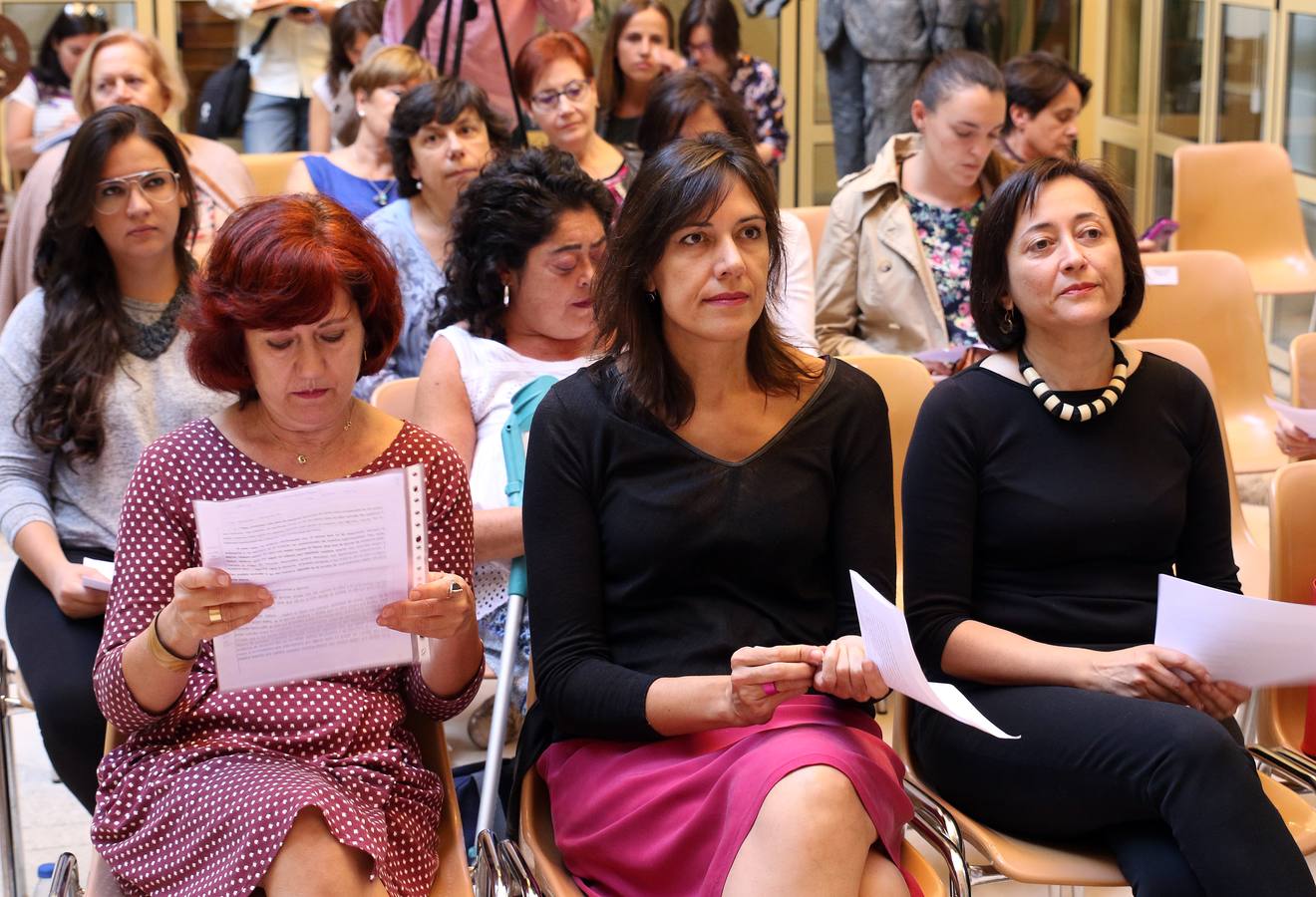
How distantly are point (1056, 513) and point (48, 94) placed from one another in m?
5.11

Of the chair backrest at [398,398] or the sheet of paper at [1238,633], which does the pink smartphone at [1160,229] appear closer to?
the chair backrest at [398,398]

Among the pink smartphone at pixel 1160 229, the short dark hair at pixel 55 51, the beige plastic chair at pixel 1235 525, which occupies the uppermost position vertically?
the short dark hair at pixel 55 51

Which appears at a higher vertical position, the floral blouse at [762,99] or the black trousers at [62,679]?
the floral blouse at [762,99]

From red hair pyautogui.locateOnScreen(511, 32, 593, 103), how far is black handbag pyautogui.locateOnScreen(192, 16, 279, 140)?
1999mm

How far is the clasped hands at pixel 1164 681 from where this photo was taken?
6.65ft

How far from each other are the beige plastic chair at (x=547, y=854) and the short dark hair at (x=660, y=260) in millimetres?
560

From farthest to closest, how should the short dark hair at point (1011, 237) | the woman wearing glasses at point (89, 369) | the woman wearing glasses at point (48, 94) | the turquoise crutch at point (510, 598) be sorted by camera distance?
the woman wearing glasses at point (48, 94) → the woman wearing glasses at point (89, 369) → the turquoise crutch at point (510, 598) → the short dark hair at point (1011, 237)

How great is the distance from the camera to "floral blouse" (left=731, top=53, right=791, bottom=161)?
577 centimetres

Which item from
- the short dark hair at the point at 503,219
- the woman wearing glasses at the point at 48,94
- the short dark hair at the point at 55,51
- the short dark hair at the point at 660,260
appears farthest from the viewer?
the short dark hair at the point at 55,51

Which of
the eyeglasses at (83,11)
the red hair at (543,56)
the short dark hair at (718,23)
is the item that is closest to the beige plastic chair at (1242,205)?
the short dark hair at (718,23)

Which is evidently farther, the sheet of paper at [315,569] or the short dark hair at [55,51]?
the short dark hair at [55,51]

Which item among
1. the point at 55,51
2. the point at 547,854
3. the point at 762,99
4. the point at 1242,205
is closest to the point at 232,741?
the point at 547,854

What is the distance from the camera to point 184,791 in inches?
75.5

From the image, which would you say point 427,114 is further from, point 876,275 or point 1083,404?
point 1083,404
